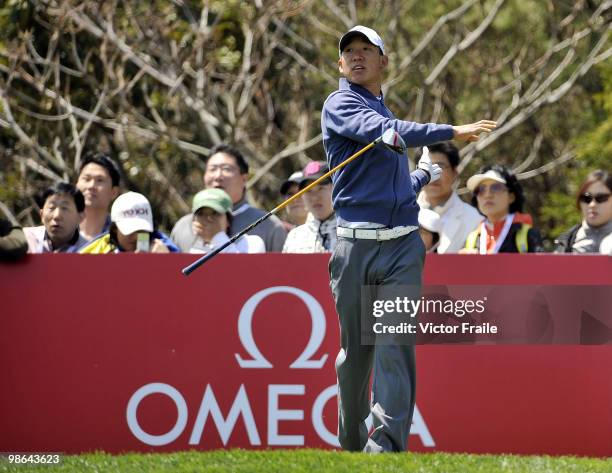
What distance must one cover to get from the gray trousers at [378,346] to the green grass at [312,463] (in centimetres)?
19

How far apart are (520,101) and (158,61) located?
4.55 meters

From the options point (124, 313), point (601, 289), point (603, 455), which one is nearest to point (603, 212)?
point (601, 289)

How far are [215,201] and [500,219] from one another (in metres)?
1.93

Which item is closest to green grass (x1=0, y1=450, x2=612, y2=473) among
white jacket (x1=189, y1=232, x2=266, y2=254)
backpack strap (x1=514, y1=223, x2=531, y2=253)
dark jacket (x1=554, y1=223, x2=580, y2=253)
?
backpack strap (x1=514, y1=223, x2=531, y2=253)

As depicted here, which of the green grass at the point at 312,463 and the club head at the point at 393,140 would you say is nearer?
the club head at the point at 393,140

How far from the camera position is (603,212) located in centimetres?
903

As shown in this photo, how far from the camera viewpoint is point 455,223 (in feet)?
30.2

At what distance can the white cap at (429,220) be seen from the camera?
904 centimetres

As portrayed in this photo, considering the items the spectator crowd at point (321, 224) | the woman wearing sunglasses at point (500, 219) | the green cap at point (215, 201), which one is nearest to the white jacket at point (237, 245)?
the spectator crowd at point (321, 224)

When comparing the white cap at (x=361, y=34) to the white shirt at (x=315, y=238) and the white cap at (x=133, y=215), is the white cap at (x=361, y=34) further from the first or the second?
the white cap at (x=133, y=215)

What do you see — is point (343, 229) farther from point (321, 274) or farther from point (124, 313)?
point (124, 313)

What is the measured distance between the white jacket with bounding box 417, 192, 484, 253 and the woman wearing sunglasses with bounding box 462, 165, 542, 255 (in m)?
0.05

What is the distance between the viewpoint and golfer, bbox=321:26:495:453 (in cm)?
677

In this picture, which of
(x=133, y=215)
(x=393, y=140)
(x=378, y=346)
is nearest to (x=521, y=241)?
(x=378, y=346)
